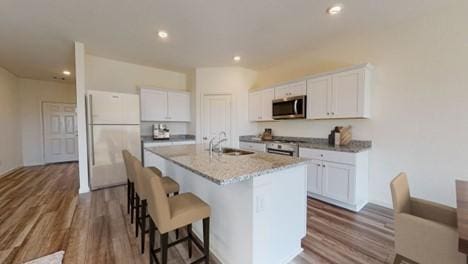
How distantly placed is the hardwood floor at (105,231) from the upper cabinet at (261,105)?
6.89ft

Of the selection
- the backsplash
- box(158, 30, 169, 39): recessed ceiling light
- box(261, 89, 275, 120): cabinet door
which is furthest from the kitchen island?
the backsplash

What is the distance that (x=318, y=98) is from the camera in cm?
347

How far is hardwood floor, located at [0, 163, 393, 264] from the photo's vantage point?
1.91m

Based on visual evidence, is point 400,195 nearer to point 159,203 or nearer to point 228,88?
point 159,203

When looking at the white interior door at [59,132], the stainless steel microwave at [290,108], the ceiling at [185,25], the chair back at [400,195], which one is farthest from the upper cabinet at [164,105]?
the chair back at [400,195]

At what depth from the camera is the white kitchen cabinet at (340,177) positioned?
2.83 m

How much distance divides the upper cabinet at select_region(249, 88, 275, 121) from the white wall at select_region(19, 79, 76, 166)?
6446mm

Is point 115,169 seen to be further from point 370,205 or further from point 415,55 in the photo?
point 415,55

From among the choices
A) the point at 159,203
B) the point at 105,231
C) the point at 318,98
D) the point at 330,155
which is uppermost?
the point at 318,98

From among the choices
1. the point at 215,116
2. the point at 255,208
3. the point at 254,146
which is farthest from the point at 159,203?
the point at 215,116

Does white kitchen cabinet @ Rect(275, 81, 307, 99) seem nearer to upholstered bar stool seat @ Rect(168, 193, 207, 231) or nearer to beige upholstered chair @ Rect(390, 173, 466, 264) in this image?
beige upholstered chair @ Rect(390, 173, 466, 264)

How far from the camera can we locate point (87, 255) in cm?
193

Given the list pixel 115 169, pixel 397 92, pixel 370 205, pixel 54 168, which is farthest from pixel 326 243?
pixel 54 168

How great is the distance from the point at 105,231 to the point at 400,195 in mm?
2983
